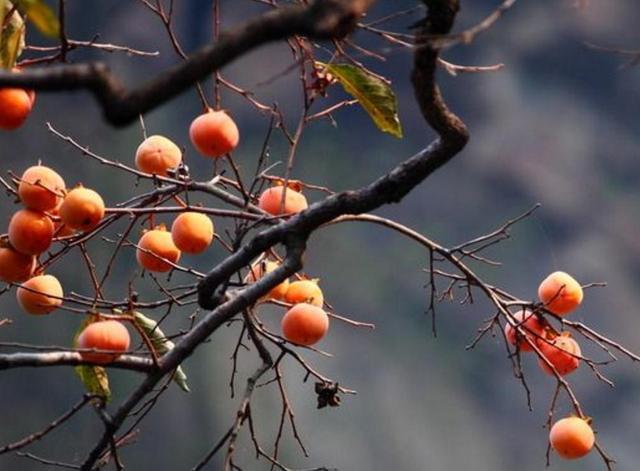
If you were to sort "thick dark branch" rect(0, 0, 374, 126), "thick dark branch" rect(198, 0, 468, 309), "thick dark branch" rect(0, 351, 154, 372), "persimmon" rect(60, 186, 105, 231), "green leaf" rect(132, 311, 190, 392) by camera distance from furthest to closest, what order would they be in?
"green leaf" rect(132, 311, 190, 392) < "persimmon" rect(60, 186, 105, 231) < "thick dark branch" rect(198, 0, 468, 309) < "thick dark branch" rect(0, 351, 154, 372) < "thick dark branch" rect(0, 0, 374, 126)

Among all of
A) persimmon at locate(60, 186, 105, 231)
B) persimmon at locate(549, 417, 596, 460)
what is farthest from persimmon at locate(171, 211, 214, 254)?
persimmon at locate(549, 417, 596, 460)

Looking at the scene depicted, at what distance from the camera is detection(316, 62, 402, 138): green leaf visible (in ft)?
3.69

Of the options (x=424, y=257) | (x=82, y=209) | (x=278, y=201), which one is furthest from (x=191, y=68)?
(x=424, y=257)

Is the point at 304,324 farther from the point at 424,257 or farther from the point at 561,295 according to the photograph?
the point at 424,257

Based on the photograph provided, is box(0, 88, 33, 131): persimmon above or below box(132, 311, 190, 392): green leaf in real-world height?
above

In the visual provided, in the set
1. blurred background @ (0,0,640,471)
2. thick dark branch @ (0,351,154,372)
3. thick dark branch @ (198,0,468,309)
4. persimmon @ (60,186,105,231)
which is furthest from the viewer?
blurred background @ (0,0,640,471)

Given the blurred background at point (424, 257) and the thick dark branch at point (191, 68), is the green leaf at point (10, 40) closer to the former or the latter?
the thick dark branch at point (191, 68)

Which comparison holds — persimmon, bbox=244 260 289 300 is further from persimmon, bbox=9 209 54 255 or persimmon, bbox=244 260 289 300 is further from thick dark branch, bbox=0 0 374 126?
thick dark branch, bbox=0 0 374 126

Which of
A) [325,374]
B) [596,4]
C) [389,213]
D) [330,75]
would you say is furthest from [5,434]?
[596,4]

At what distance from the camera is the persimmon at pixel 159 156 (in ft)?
4.02

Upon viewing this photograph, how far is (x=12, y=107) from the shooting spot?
3.62 ft

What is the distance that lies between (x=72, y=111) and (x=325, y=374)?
0.92 metres

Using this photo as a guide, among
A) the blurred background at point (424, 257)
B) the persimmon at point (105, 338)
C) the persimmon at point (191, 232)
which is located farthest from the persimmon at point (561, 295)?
the blurred background at point (424, 257)

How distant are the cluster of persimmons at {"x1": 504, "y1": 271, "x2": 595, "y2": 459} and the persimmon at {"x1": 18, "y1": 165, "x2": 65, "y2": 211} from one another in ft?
1.84
